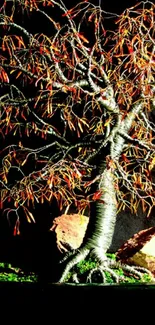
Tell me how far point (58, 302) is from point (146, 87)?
1.58 m

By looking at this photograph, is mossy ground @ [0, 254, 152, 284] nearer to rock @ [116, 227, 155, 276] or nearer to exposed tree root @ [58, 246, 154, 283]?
exposed tree root @ [58, 246, 154, 283]

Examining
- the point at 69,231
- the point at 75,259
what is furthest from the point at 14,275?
the point at 75,259

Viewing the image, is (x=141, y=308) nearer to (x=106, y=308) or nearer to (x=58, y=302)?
(x=106, y=308)

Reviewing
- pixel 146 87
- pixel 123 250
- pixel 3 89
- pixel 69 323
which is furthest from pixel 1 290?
pixel 3 89

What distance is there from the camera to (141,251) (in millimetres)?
2521

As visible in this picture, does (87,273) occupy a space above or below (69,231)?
below

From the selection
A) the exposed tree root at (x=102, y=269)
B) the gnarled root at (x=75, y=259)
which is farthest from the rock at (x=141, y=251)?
the gnarled root at (x=75, y=259)

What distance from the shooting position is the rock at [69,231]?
2.64 metres

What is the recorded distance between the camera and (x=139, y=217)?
3342mm

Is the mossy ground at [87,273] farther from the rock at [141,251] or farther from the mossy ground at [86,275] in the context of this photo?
the rock at [141,251]

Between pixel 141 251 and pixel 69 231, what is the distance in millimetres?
481

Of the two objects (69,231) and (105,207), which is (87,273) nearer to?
(105,207)

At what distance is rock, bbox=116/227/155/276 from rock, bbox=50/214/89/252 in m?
0.27

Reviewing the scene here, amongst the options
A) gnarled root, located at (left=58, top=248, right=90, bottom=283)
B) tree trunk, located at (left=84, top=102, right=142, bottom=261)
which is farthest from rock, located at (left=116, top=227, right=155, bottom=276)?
gnarled root, located at (left=58, top=248, right=90, bottom=283)
